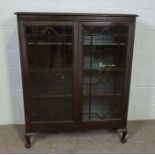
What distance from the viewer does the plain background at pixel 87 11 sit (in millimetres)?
2115

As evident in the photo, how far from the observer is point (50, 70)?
195 cm

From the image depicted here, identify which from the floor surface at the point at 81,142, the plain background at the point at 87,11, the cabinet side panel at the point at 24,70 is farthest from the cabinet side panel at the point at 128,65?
the cabinet side panel at the point at 24,70

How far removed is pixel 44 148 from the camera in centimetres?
206

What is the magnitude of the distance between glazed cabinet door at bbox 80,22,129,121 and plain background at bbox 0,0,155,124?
427 mm

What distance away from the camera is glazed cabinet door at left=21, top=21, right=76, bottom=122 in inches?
70.4

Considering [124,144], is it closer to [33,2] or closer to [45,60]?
[45,60]

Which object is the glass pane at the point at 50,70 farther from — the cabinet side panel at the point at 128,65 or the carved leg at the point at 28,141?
the cabinet side panel at the point at 128,65

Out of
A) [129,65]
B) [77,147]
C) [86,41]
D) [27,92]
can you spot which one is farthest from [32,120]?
[129,65]

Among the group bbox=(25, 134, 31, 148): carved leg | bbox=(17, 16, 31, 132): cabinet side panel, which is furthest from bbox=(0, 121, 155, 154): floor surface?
bbox=(17, 16, 31, 132): cabinet side panel

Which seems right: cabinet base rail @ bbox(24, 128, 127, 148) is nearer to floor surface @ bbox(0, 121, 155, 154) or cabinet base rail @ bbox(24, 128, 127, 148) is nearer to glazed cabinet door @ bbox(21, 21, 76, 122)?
floor surface @ bbox(0, 121, 155, 154)

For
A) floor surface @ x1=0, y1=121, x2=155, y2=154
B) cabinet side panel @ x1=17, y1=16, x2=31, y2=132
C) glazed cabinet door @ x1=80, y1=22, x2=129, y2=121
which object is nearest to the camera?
cabinet side panel @ x1=17, y1=16, x2=31, y2=132

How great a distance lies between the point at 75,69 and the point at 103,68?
0.95 ft

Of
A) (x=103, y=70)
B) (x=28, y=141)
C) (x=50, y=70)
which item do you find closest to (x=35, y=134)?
(x=28, y=141)

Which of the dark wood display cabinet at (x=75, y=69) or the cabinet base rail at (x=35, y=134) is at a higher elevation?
the dark wood display cabinet at (x=75, y=69)
